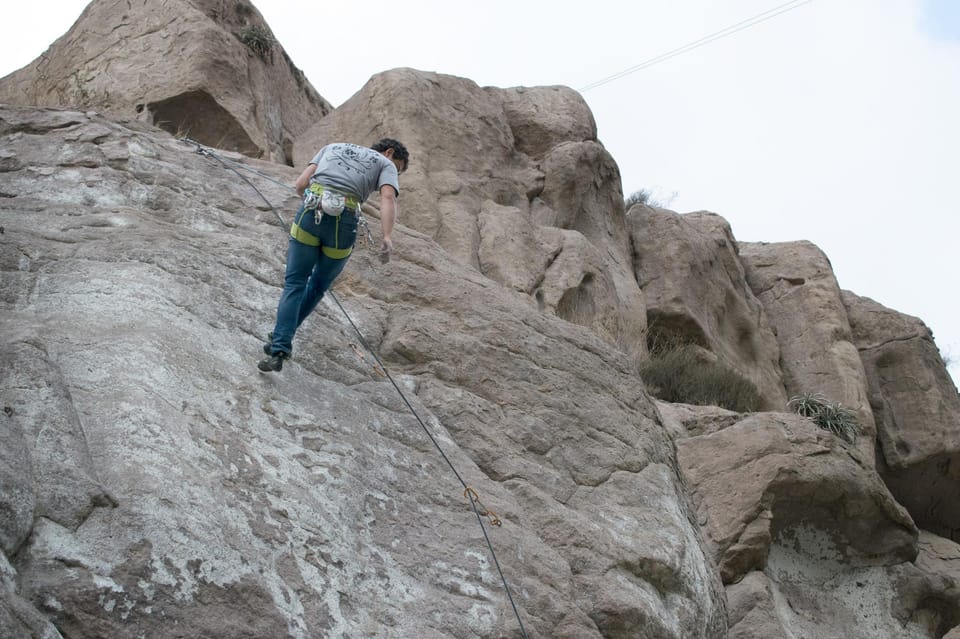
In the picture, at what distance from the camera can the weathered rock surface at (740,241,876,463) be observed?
1806 centimetres

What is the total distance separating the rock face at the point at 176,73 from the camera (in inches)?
603

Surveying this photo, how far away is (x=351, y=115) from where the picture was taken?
1628 cm

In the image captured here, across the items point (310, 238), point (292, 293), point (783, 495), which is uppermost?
point (310, 238)

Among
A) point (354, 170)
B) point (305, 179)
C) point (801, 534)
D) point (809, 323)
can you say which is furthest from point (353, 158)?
point (809, 323)

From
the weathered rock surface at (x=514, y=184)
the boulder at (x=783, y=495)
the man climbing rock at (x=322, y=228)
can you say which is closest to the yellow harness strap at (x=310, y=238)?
the man climbing rock at (x=322, y=228)

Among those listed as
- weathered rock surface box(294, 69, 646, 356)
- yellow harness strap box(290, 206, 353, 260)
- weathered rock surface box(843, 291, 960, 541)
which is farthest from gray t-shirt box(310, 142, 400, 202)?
weathered rock surface box(843, 291, 960, 541)

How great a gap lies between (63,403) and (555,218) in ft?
37.0

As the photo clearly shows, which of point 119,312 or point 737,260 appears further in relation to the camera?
point 737,260

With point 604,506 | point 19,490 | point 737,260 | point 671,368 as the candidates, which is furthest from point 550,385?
point 737,260

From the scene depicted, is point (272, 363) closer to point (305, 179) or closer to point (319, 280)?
point (319, 280)

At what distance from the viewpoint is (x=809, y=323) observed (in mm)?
19266

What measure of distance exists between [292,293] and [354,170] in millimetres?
959

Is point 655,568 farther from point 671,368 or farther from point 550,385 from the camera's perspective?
point 671,368

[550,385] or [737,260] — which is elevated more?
[737,260]
